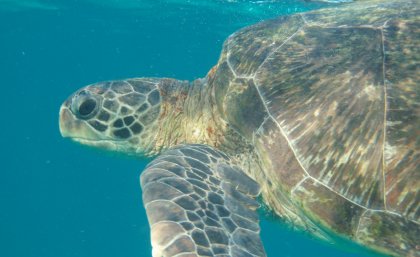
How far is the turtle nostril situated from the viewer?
4.20 metres

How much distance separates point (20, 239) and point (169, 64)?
25194 mm

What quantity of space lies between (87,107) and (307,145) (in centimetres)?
259

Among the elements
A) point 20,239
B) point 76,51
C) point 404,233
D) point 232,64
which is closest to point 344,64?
point 232,64

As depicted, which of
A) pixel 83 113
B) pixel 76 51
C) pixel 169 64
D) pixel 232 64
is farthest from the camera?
pixel 169 64

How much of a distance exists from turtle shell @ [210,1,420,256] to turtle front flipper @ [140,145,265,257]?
35 centimetres

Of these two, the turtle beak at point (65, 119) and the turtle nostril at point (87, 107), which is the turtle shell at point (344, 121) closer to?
the turtle nostril at point (87, 107)

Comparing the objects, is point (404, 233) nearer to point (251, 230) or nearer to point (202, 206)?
point (251, 230)

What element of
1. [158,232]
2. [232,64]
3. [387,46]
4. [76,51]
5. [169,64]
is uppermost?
[387,46]

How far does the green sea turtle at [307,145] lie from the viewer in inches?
96.3

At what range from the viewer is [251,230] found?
2.61 m

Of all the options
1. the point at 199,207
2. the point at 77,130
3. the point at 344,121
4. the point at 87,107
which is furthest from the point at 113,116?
the point at 344,121

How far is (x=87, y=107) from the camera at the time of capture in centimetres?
421

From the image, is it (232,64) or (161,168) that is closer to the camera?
(161,168)

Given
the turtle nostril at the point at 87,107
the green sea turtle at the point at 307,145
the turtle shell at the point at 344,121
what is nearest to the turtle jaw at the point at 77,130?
the turtle nostril at the point at 87,107
